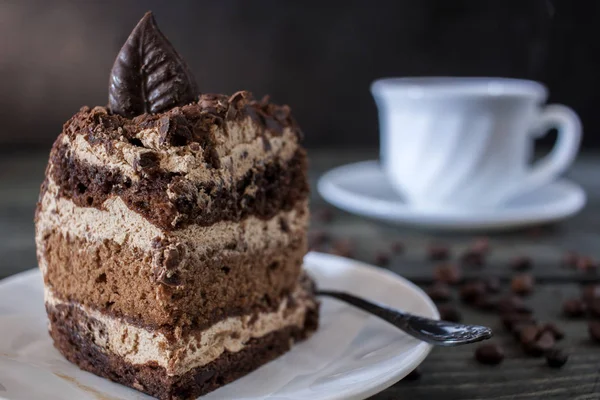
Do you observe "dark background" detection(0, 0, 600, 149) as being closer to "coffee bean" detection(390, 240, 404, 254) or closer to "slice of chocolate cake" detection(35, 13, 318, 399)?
"coffee bean" detection(390, 240, 404, 254)

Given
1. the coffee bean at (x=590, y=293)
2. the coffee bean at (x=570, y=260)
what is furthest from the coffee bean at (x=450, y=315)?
the coffee bean at (x=570, y=260)

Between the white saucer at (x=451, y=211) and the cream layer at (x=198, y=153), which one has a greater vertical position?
the cream layer at (x=198, y=153)

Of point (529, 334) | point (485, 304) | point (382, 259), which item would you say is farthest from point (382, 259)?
point (529, 334)

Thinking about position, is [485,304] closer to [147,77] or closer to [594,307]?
[594,307]

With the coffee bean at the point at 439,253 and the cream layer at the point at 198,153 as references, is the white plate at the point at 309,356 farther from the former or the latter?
the coffee bean at the point at 439,253

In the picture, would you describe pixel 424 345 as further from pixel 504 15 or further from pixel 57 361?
pixel 504 15

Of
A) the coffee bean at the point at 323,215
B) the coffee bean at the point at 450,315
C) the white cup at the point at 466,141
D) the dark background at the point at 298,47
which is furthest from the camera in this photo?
the dark background at the point at 298,47
